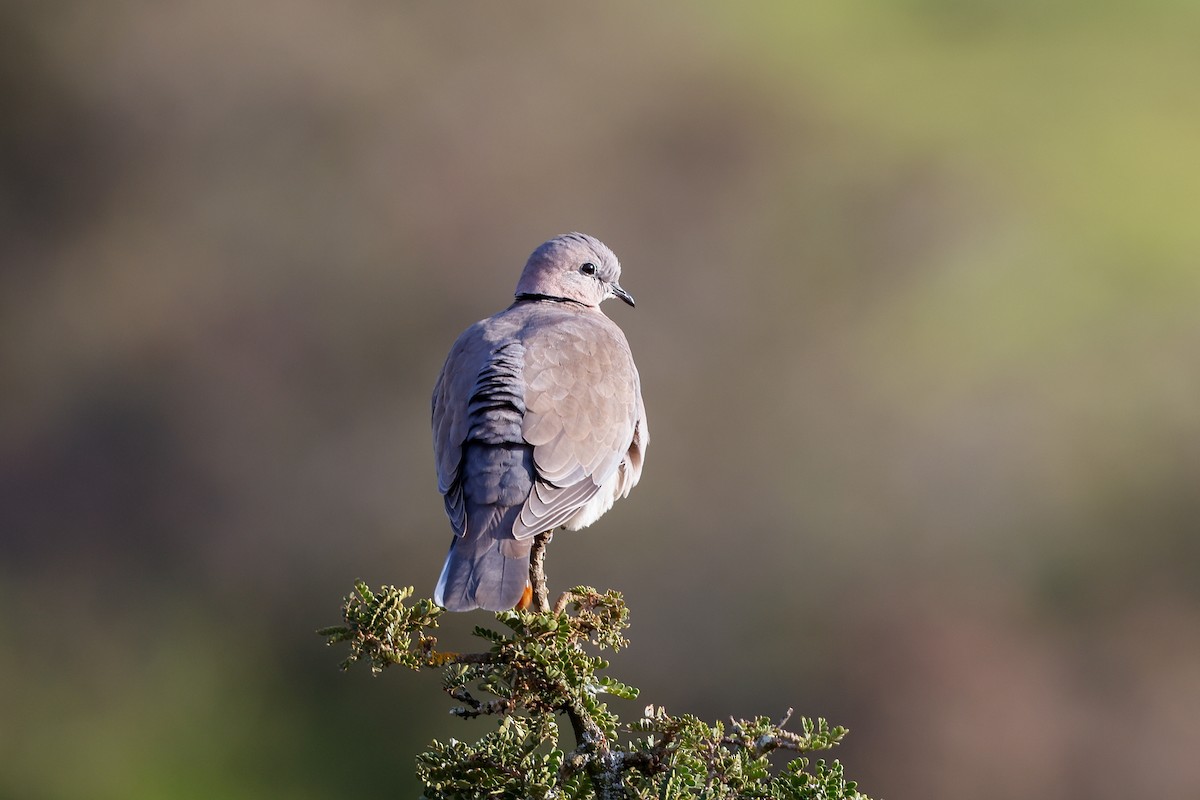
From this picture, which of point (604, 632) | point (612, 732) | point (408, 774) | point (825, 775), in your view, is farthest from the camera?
point (408, 774)

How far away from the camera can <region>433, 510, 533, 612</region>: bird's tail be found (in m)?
3.73

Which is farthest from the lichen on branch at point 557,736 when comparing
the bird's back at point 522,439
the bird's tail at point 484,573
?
the bird's back at point 522,439

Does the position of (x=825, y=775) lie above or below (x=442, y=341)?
below

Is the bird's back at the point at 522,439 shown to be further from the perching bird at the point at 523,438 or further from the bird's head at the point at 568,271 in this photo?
the bird's head at the point at 568,271

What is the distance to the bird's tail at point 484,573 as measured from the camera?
3734 mm

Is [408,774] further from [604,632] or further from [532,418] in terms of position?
[604,632]

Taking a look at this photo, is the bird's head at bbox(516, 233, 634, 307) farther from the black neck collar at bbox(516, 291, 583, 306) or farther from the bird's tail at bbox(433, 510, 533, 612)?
the bird's tail at bbox(433, 510, 533, 612)

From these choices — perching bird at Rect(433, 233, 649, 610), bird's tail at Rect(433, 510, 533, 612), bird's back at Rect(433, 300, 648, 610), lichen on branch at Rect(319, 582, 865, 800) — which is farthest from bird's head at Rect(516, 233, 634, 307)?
lichen on branch at Rect(319, 582, 865, 800)

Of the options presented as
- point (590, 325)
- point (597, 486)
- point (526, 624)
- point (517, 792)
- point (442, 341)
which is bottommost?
point (517, 792)

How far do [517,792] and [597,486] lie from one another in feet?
5.59

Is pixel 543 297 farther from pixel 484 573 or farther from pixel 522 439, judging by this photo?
pixel 484 573

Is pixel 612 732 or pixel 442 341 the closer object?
pixel 612 732

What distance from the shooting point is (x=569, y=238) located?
561 cm

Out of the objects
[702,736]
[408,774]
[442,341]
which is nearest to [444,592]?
[702,736]
